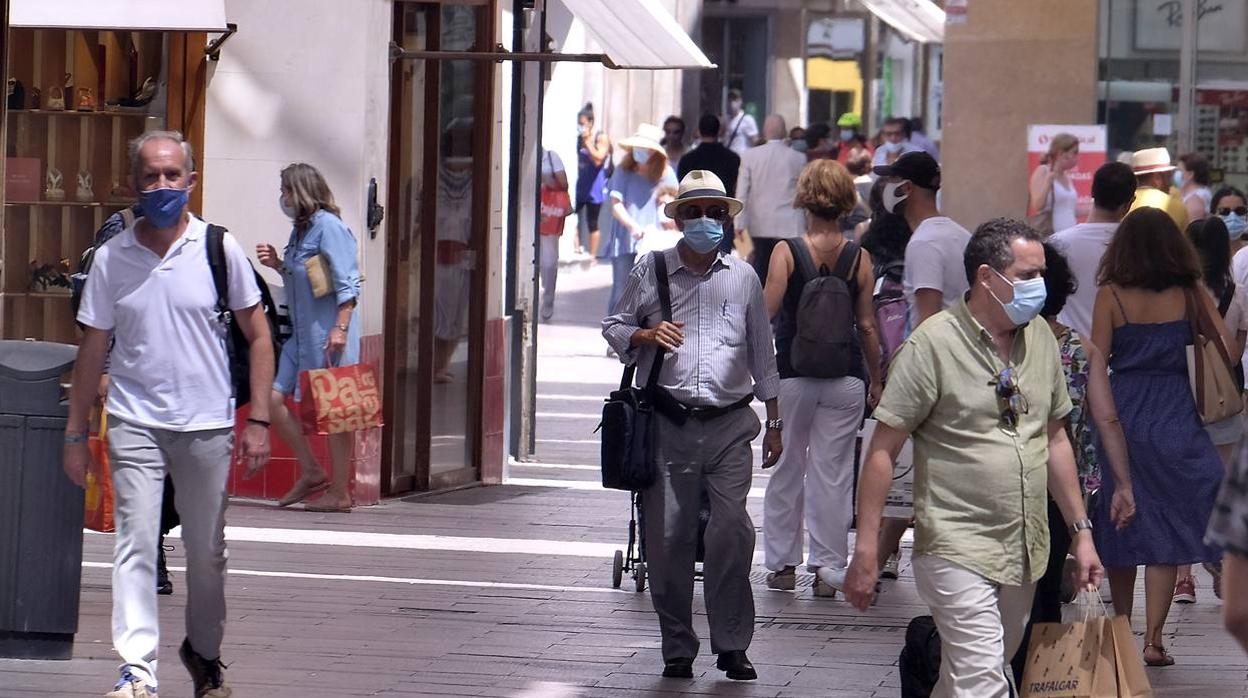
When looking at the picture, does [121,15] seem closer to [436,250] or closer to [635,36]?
[436,250]

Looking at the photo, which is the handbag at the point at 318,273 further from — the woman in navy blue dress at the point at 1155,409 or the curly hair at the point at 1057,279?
the curly hair at the point at 1057,279

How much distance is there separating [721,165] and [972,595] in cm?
1309

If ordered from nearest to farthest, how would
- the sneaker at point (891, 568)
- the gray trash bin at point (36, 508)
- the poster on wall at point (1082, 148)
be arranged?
1. the gray trash bin at point (36, 508)
2. the sneaker at point (891, 568)
3. the poster on wall at point (1082, 148)

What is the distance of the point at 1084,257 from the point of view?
9289 mm

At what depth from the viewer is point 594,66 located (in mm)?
31969

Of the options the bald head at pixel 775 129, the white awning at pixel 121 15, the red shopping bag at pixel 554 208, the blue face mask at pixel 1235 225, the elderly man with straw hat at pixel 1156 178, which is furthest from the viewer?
the bald head at pixel 775 129

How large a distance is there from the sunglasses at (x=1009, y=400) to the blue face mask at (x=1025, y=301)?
0.52ft

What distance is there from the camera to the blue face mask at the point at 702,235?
25.7 ft

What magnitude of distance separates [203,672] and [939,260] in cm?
347

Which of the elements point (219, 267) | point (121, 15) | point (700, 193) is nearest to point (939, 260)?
point (700, 193)

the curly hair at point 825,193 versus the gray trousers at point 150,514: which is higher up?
the curly hair at point 825,193

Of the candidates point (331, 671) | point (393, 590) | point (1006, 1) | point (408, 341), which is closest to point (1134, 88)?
point (1006, 1)

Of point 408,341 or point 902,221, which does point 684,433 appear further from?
point 408,341

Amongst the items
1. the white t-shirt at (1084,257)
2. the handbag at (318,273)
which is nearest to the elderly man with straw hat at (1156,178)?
the white t-shirt at (1084,257)
